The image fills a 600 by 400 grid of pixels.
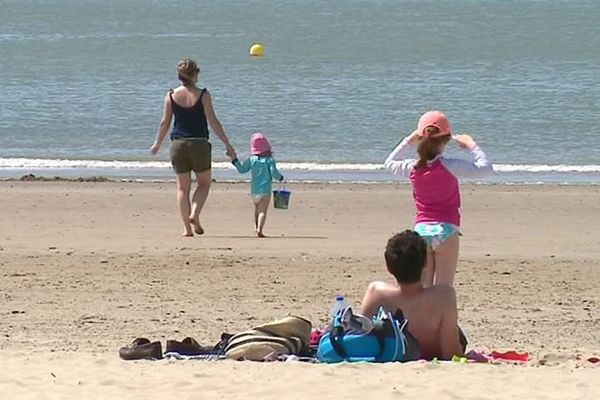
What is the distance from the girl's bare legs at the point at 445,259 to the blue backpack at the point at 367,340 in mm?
639


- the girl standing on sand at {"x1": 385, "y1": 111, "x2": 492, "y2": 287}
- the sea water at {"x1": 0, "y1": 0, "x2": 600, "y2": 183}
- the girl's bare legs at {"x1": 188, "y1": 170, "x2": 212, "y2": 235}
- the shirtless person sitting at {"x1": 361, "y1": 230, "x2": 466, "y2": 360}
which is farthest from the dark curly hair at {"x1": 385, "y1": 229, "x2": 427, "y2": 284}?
the sea water at {"x1": 0, "y1": 0, "x2": 600, "y2": 183}

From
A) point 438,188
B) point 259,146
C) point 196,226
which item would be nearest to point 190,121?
point 259,146

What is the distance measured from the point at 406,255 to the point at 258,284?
3538 millimetres

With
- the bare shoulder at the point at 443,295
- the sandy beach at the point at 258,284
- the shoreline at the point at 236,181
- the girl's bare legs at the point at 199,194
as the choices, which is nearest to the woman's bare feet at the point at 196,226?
the girl's bare legs at the point at 199,194

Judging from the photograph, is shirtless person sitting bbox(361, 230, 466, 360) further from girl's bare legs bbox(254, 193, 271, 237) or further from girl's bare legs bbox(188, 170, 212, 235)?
girl's bare legs bbox(254, 193, 271, 237)

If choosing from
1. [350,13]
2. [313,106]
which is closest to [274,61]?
[313,106]

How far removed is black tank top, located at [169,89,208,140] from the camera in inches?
468

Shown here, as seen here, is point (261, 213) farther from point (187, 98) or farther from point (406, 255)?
point (406, 255)

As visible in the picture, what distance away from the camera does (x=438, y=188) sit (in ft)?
25.3

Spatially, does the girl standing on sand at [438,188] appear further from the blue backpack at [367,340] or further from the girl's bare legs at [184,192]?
the girl's bare legs at [184,192]

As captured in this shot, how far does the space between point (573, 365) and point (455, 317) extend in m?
0.68

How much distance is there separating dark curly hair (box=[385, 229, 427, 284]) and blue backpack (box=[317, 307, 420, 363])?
21 centimetres

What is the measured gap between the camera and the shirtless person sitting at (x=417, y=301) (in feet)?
22.9

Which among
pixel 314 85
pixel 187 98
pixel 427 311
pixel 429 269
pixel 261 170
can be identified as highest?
pixel 314 85
